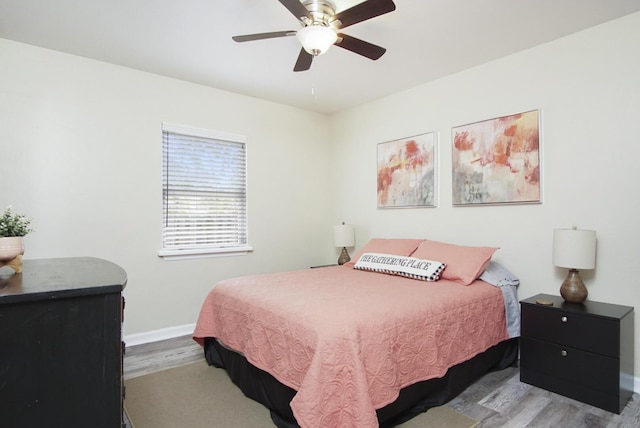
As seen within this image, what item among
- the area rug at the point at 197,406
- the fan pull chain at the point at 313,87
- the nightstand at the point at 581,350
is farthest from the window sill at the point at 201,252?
the nightstand at the point at 581,350

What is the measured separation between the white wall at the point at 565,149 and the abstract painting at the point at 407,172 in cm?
12

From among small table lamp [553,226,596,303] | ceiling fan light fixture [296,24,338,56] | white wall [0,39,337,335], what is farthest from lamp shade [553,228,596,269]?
white wall [0,39,337,335]

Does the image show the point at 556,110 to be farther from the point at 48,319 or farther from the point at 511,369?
the point at 48,319

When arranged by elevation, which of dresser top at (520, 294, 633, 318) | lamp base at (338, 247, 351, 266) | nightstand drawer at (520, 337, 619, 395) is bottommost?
nightstand drawer at (520, 337, 619, 395)

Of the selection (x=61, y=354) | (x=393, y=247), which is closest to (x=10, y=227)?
(x=61, y=354)

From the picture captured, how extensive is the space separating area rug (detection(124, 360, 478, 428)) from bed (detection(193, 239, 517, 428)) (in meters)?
0.07

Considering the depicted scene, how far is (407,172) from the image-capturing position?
3807 mm

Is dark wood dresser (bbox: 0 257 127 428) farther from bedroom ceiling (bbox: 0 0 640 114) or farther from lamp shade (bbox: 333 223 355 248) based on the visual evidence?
lamp shade (bbox: 333 223 355 248)

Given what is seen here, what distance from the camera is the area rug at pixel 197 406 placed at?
198 cm

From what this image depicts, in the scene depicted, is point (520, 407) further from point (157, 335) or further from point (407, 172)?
point (157, 335)

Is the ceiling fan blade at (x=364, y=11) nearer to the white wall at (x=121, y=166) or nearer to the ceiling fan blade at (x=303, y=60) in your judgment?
the ceiling fan blade at (x=303, y=60)

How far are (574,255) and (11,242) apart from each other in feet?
9.92

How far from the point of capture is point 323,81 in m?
3.59

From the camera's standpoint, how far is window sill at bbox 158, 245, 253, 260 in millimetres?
3459
